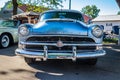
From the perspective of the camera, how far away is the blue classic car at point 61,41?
587 cm

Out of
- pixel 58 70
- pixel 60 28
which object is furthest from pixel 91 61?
pixel 60 28

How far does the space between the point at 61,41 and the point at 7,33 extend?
5310 mm

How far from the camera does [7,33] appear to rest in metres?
10.7

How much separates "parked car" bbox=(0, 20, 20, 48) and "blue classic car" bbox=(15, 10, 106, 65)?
4.34 metres

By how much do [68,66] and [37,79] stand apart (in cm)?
164

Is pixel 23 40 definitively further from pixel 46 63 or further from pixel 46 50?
pixel 46 63

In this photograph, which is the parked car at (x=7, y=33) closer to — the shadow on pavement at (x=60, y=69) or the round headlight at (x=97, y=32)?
the shadow on pavement at (x=60, y=69)

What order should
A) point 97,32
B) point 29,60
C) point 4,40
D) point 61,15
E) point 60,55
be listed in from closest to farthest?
1. point 60,55
2. point 97,32
3. point 29,60
4. point 61,15
5. point 4,40

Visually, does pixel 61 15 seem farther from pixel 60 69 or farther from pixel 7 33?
pixel 7 33

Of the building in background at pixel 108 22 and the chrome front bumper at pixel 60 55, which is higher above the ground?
the building in background at pixel 108 22

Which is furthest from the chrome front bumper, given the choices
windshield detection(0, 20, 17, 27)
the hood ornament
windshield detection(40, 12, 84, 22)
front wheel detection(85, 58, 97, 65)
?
windshield detection(0, 20, 17, 27)

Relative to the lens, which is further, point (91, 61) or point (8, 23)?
point (8, 23)

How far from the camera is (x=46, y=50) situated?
584 centimetres

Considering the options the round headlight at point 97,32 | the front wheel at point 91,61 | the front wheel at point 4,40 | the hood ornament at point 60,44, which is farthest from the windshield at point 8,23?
the round headlight at point 97,32
